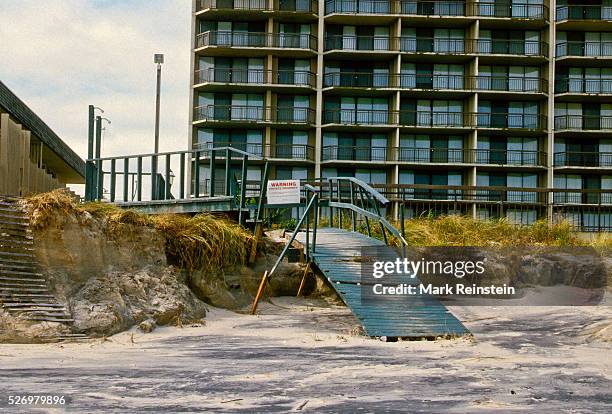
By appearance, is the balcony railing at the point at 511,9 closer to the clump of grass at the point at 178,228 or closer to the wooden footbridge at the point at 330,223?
the wooden footbridge at the point at 330,223

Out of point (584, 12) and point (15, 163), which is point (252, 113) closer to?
point (584, 12)

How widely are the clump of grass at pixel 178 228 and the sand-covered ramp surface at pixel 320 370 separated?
2.31 m

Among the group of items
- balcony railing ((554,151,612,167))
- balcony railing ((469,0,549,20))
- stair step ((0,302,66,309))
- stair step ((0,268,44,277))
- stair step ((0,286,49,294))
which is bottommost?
stair step ((0,302,66,309))

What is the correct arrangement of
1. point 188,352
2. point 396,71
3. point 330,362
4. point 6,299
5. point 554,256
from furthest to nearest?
point 396,71 → point 554,256 → point 6,299 → point 188,352 → point 330,362

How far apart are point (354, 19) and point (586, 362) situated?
1596 inches

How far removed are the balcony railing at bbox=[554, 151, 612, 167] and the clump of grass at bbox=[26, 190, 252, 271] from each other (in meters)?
35.4

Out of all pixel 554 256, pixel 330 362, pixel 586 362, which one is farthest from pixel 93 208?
pixel 554 256

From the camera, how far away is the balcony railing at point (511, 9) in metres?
48.6

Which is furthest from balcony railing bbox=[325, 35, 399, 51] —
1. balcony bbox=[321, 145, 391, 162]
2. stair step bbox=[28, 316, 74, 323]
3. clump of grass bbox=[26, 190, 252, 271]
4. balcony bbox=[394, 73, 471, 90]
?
stair step bbox=[28, 316, 74, 323]

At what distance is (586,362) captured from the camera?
32.4 feet

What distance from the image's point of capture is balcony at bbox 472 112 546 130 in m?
48.1

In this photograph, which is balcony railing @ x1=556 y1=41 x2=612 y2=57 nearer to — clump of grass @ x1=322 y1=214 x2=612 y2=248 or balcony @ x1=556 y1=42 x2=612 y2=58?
balcony @ x1=556 y1=42 x2=612 y2=58

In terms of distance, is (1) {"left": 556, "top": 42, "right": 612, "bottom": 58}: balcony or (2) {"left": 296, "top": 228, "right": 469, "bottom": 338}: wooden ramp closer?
(2) {"left": 296, "top": 228, "right": 469, "bottom": 338}: wooden ramp

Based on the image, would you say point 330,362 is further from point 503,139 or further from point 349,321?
point 503,139
